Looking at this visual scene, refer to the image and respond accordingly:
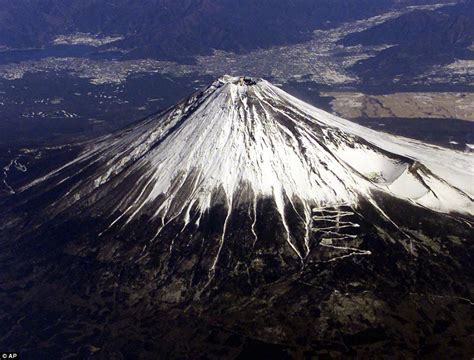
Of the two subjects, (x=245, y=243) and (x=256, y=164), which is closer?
(x=245, y=243)

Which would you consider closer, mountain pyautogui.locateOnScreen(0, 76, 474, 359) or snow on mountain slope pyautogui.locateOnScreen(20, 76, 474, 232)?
mountain pyautogui.locateOnScreen(0, 76, 474, 359)

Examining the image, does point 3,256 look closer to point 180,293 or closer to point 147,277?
point 147,277

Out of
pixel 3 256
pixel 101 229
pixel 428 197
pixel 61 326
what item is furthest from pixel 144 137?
pixel 428 197

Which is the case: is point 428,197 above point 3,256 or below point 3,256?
above

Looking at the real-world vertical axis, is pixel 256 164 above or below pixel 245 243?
above
